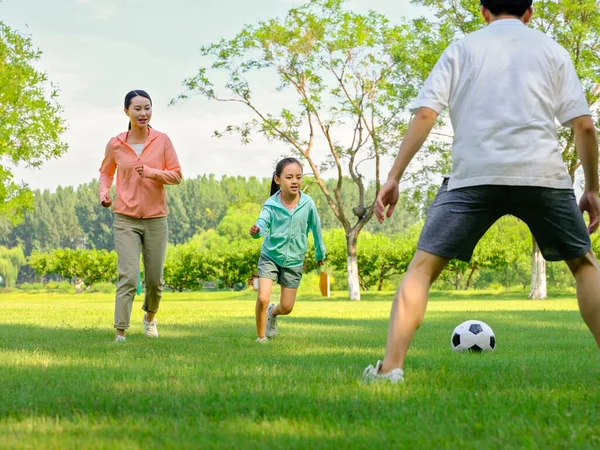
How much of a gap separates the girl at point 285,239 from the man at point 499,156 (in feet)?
12.6

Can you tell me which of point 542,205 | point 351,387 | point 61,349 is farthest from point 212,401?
point 61,349

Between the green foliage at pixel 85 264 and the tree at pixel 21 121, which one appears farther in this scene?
the green foliage at pixel 85 264

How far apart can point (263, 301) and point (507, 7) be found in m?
4.45

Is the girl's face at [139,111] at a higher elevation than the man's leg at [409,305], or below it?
higher

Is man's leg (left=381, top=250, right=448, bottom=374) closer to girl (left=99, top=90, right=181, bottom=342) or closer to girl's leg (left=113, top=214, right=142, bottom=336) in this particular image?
girl (left=99, top=90, right=181, bottom=342)

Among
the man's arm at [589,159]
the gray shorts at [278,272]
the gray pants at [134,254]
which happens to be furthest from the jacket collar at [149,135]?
the man's arm at [589,159]

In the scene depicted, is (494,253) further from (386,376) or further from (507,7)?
(386,376)

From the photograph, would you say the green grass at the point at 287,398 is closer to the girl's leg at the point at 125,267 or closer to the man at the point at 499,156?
the man at the point at 499,156

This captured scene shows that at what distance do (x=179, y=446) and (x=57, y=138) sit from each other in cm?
3102

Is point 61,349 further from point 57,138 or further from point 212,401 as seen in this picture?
point 57,138

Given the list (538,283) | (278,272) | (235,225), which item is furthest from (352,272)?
(235,225)

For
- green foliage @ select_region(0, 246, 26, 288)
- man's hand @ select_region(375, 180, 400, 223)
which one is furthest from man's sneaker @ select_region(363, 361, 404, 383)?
green foliage @ select_region(0, 246, 26, 288)

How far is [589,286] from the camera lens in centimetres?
454

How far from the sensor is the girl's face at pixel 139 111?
835 cm
